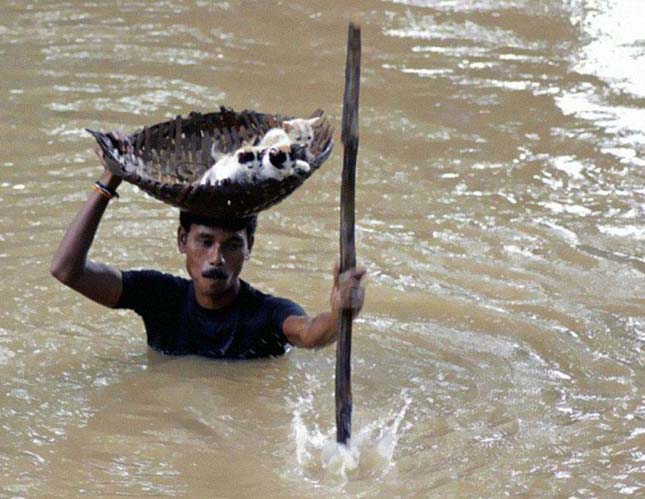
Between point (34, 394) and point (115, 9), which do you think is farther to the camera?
point (115, 9)

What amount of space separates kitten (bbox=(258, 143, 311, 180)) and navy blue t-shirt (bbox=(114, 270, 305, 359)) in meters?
0.58

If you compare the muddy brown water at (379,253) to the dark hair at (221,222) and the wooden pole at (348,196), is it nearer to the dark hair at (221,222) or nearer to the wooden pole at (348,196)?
the wooden pole at (348,196)

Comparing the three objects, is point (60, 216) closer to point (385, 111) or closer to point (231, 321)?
point (231, 321)

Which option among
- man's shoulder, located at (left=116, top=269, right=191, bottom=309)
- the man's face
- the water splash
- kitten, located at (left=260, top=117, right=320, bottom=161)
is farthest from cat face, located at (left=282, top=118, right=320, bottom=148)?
the water splash

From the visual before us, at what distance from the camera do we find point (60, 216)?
6191 mm

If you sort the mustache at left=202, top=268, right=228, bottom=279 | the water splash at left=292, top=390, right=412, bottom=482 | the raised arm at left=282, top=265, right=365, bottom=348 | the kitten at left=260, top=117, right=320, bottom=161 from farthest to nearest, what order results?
the kitten at left=260, top=117, right=320, bottom=161 < the mustache at left=202, top=268, right=228, bottom=279 < the water splash at left=292, top=390, right=412, bottom=482 < the raised arm at left=282, top=265, right=365, bottom=348

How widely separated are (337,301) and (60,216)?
2.68 m

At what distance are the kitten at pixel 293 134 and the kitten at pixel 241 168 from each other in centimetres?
21

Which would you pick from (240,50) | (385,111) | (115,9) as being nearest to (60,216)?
(385,111)

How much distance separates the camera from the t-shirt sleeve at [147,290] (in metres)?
4.75

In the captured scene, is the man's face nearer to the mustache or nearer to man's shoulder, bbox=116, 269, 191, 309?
the mustache

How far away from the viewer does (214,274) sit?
4.58 meters

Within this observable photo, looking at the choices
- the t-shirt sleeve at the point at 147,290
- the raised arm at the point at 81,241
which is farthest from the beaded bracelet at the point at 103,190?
the t-shirt sleeve at the point at 147,290

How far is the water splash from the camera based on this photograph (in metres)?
4.11
